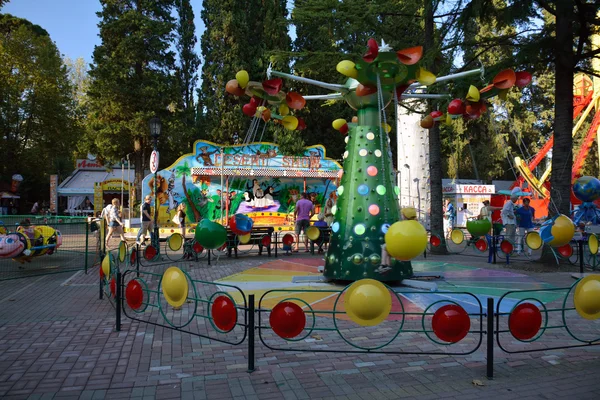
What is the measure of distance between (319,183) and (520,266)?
533 inches

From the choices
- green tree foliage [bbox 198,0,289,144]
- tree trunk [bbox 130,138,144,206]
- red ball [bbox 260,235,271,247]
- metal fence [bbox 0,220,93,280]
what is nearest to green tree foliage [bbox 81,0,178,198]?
tree trunk [bbox 130,138,144,206]

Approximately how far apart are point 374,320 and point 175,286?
2023 millimetres

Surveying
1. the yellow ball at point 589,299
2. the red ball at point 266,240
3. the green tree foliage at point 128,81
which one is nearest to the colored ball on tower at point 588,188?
the yellow ball at point 589,299

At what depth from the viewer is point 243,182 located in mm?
21656

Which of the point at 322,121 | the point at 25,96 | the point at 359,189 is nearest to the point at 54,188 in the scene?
the point at 25,96

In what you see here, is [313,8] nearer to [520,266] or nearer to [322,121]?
[520,266]

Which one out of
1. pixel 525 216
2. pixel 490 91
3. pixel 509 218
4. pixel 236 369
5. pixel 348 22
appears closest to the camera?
pixel 236 369

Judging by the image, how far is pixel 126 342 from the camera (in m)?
4.83

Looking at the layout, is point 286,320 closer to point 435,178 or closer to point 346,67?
point 346,67

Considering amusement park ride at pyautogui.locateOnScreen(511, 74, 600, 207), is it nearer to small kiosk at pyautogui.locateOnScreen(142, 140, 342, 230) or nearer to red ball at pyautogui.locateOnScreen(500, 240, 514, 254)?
small kiosk at pyautogui.locateOnScreen(142, 140, 342, 230)

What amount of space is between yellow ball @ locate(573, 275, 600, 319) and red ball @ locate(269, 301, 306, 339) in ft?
8.34

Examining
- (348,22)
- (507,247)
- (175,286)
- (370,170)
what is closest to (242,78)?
(370,170)

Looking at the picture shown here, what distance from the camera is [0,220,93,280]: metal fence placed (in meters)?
9.28

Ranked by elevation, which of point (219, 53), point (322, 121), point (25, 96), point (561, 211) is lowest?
point (561, 211)
